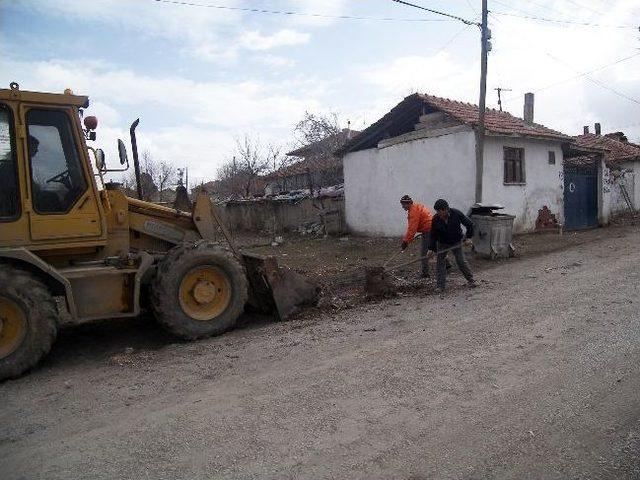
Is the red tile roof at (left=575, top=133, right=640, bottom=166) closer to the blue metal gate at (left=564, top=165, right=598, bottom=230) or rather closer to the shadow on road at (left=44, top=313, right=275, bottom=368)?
the blue metal gate at (left=564, top=165, right=598, bottom=230)

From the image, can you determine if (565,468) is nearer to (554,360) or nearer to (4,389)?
(554,360)

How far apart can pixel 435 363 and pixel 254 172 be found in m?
28.0

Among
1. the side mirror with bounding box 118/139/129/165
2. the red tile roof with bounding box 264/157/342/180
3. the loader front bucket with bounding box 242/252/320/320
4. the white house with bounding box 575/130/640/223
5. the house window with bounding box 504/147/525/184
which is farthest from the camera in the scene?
the red tile roof with bounding box 264/157/342/180

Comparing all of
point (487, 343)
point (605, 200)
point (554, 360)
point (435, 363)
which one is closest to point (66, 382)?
point (435, 363)

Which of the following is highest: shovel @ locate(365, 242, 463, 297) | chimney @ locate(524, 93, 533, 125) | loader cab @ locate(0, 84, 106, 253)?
chimney @ locate(524, 93, 533, 125)

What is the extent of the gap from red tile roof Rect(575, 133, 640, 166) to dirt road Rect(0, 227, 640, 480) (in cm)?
1731

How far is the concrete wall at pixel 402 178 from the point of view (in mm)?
14211

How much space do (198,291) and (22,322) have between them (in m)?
1.82

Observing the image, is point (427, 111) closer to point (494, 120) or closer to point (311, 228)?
point (494, 120)

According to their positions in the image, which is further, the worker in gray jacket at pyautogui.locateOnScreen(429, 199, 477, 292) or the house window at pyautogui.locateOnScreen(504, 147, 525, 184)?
the house window at pyautogui.locateOnScreen(504, 147, 525, 184)

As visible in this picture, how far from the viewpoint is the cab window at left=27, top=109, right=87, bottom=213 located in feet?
16.5

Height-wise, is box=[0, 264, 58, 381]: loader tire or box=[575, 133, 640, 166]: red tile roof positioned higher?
box=[575, 133, 640, 166]: red tile roof

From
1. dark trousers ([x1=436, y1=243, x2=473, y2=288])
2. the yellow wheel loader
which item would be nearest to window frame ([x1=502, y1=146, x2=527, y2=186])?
dark trousers ([x1=436, y1=243, x2=473, y2=288])

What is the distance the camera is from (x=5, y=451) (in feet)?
11.1
